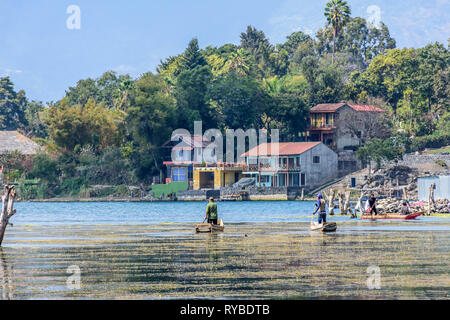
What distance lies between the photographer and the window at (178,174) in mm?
133125

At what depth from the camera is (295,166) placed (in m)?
125

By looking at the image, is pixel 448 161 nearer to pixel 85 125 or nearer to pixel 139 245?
pixel 85 125

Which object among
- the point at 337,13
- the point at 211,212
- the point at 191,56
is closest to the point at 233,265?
the point at 211,212

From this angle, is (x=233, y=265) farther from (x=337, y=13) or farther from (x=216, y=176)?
(x=337, y=13)

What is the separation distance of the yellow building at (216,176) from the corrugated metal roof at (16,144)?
27.6 meters

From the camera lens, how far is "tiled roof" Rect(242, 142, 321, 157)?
125500mm

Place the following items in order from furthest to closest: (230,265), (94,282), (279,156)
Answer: (279,156) < (230,265) < (94,282)

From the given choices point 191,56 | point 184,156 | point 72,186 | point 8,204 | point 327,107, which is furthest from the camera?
point 191,56

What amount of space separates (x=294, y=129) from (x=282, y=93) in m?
6.15

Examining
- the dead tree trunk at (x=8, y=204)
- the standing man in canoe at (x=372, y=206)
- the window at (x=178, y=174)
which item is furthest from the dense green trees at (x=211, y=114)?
the dead tree trunk at (x=8, y=204)

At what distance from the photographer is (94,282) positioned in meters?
26.3

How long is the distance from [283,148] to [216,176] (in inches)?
424
